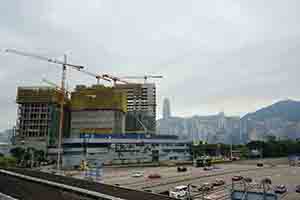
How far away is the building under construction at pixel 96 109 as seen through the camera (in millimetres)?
144625

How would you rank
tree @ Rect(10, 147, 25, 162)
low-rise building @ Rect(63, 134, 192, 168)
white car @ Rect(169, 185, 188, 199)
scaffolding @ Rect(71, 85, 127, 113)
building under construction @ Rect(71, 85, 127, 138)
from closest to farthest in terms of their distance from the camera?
1. white car @ Rect(169, 185, 188, 199)
2. tree @ Rect(10, 147, 25, 162)
3. low-rise building @ Rect(63, 134, 192, 168)
4. building under construction @ Rect(71, 85, 127, 138)
5. scaffolding @ Rect(71, 85, 127, 113)

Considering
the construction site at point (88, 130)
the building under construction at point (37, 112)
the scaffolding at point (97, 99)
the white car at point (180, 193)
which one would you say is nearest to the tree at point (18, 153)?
the construction site at point (88, 130)

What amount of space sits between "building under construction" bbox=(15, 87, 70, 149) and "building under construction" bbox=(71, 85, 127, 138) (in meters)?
11.5

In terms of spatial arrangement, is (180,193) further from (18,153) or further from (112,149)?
(18,153)

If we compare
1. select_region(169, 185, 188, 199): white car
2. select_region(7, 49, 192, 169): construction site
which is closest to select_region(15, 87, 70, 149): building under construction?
select_region(7, 49, 192, 169): construction site

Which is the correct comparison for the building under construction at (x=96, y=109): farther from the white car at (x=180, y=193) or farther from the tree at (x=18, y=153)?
the white car at (x=180, y=193)

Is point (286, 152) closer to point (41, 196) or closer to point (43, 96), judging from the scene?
point (43, 96)

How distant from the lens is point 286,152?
141 metres

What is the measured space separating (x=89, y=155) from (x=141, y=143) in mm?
24476

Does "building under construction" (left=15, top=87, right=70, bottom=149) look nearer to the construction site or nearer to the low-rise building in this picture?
the construction site

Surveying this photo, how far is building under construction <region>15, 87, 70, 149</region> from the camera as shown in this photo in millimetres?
138875

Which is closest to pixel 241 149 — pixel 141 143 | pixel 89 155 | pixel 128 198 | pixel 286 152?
pixel 286 152

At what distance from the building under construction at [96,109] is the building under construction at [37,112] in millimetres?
11532

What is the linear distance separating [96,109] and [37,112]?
31.4 metres
